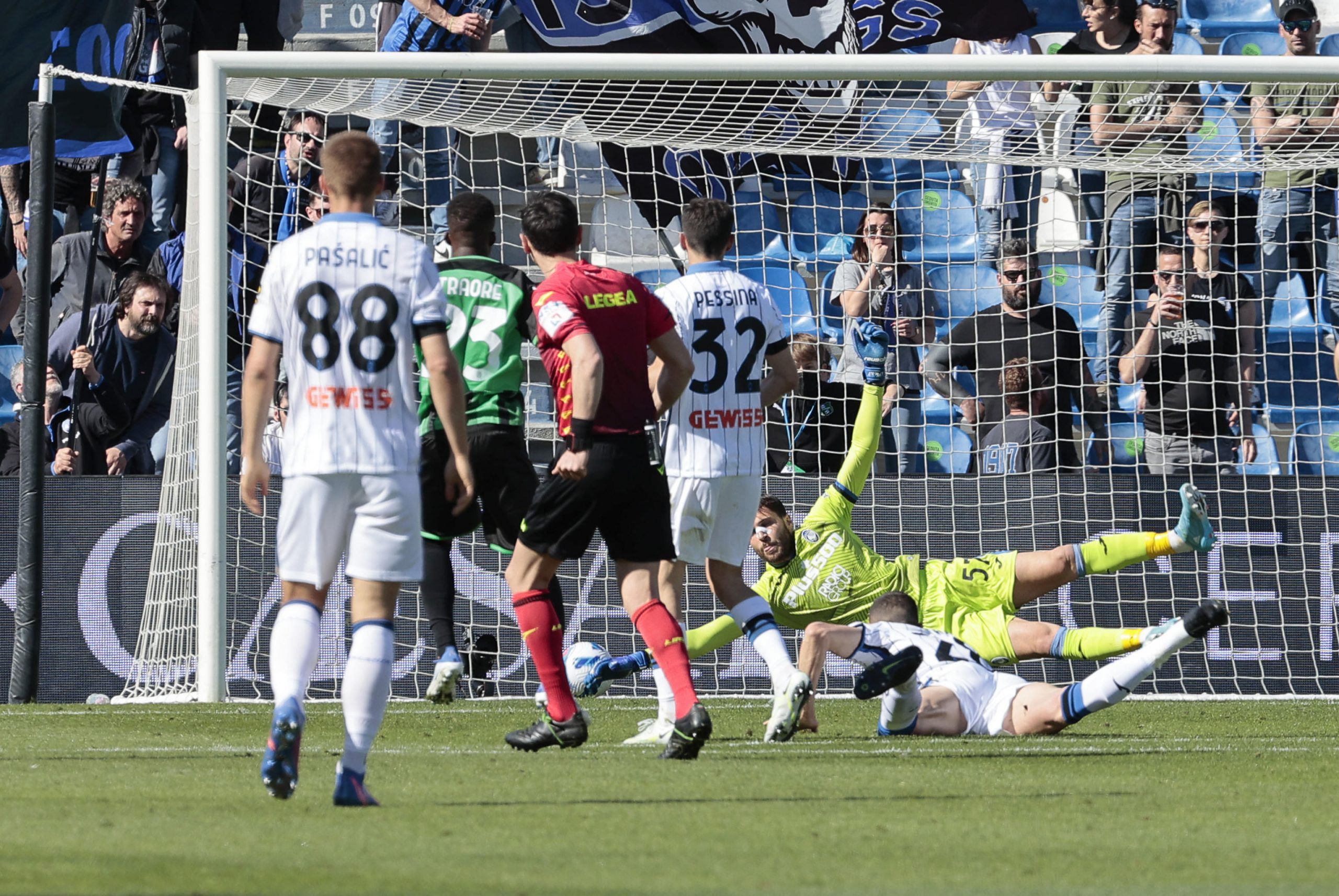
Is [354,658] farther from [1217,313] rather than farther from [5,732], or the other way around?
[1217,313]

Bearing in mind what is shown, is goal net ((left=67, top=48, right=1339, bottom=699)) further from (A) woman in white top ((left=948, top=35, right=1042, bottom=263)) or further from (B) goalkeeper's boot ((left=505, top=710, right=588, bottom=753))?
(B) goalkeeper's boot ((left=505, top=710, right=588, bottom=753))

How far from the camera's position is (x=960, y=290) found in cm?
1217

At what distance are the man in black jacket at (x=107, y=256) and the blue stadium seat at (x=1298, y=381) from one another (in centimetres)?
753

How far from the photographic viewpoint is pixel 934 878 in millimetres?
3695

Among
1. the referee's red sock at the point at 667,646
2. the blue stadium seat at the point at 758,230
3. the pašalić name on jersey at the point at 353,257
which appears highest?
the blue stadium seat at the point at 758,230

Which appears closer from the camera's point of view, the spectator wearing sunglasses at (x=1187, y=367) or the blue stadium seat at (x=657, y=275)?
the spectator wearing sunglasses at (x=1187, y=367)

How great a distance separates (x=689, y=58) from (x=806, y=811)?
5.51 meters

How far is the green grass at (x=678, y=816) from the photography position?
12.0 feet

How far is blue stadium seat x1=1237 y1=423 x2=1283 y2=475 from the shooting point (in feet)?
36.9

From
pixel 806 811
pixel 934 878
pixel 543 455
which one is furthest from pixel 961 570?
pixel 934 878

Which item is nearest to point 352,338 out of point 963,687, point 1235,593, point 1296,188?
point 963,687

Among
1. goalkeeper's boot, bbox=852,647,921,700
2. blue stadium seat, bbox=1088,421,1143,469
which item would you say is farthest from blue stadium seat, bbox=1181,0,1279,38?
goalkeeper's boot, bbox=852,647,921,700

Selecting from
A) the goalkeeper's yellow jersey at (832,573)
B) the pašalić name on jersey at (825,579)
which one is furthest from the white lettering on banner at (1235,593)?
the pašalić name on jersey at (825,579)

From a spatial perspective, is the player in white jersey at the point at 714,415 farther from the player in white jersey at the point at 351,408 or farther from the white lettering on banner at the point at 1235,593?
the white lettering on banner at the point at 1235,593
